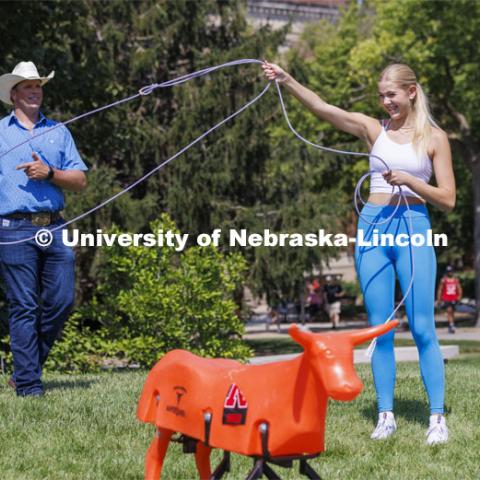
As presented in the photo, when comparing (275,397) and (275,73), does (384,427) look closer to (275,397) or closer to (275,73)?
(275,73)

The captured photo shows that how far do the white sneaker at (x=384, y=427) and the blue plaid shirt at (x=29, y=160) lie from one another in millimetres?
2610

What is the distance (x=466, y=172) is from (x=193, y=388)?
109ft

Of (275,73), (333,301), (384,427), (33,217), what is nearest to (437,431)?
(384,427)

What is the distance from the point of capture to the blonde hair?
578cm

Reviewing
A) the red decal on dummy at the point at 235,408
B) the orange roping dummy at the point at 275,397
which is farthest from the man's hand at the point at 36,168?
the red decal on dummy at the point at 235,408

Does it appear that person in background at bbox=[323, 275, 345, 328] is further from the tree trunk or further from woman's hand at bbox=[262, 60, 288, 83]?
woman's hand at bbox=[262, 60, 288, 83]

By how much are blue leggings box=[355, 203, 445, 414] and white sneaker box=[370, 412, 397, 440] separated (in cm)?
5

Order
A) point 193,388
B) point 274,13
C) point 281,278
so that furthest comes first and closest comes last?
point 274,13 → point 281,278 → point 193,388

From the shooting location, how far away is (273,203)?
25234mm

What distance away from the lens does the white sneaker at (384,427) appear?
5617 millimetres

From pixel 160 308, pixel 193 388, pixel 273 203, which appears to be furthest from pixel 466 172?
pixel 193 388

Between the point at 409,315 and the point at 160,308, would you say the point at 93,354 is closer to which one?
the point at 160,308

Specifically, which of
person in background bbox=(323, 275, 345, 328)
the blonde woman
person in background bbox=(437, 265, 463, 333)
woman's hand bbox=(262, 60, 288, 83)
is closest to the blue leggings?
the blonde woman

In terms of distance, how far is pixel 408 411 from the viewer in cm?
651
